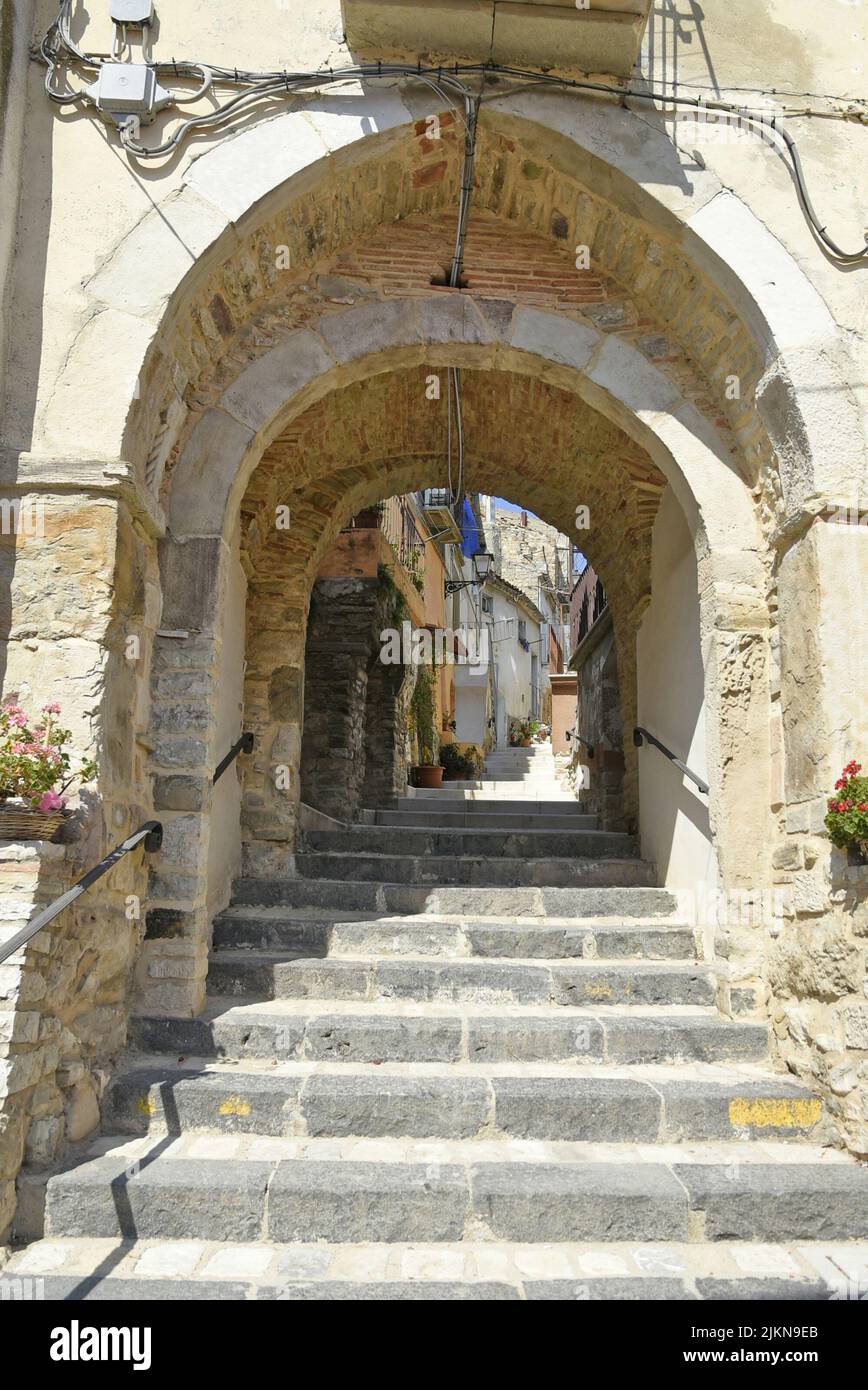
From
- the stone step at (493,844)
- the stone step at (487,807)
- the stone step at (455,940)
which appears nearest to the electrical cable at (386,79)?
the stone step at (455,940)

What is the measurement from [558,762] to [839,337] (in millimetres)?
12916

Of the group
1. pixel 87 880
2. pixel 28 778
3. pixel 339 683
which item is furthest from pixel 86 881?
pixel 339 683

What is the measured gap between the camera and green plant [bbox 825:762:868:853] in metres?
3.29

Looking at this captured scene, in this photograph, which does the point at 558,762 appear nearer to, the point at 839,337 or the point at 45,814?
the point at 839,337

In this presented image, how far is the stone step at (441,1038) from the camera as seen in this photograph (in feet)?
12.3

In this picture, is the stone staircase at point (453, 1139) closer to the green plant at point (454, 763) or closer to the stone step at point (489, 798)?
the stone step at point (489, 798)

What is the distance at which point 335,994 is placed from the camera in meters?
4.20

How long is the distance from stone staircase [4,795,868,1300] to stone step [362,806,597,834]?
3.10m

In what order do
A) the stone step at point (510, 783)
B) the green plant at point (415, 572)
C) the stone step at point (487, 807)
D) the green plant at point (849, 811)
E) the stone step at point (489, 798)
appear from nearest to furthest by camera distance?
the green plant at point (849, 811), the stone step at point (487, 807), the stone step at point (489, 798), the green plant at point (415, 572), the stone step at point (510, 783)

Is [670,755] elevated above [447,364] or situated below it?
below

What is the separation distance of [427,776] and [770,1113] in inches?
390

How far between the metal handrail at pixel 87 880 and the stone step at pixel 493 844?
78.1 inches

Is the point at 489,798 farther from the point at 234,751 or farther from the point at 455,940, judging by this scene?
the point at 455,940

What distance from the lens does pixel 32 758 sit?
3.07m
